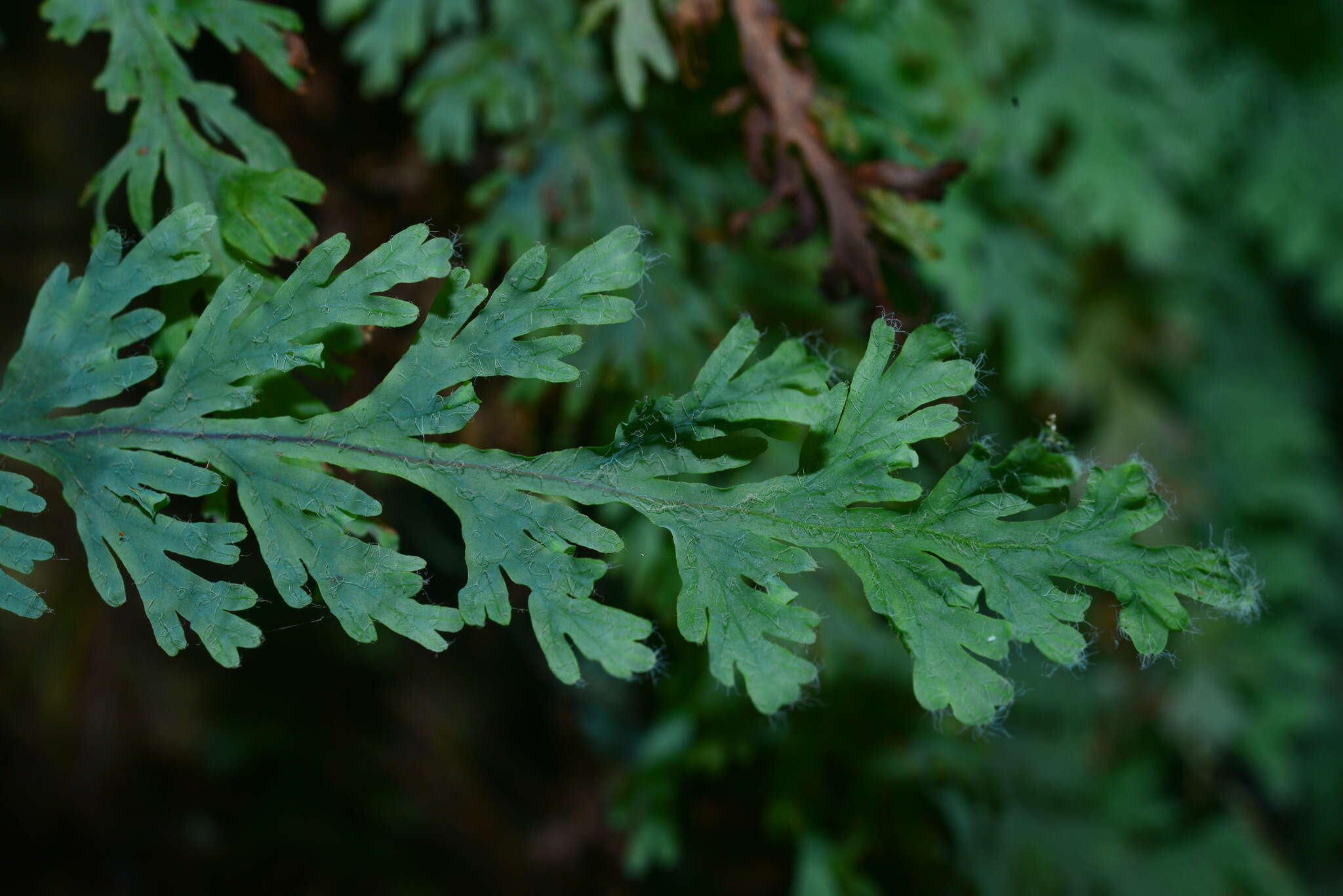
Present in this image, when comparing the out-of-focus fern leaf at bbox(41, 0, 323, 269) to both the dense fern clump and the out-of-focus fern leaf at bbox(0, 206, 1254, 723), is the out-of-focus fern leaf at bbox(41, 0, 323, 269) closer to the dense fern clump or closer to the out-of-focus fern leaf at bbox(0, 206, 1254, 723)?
the dense fern clump

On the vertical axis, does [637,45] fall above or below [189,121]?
below

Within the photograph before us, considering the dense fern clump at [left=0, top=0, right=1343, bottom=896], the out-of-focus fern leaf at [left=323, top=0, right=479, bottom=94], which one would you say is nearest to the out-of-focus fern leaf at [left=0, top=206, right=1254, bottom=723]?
the dense fern clump at [left=0, top=0, right=1343, bottom=896]

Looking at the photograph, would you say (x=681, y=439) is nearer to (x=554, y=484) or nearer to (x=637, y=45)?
(x=554, y=484)

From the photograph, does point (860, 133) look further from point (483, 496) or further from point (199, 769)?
point (199, 769)

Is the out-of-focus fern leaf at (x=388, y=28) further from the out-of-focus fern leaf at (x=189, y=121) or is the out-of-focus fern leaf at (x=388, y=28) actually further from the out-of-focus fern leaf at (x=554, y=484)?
the out-of-focus fern leaf at (x=554, y=484)

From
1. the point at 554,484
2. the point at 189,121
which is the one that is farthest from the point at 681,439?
the point at 189,121

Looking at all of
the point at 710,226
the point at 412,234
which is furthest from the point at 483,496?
the point at 710,226

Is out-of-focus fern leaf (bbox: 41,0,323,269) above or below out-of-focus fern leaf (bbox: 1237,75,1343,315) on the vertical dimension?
above
